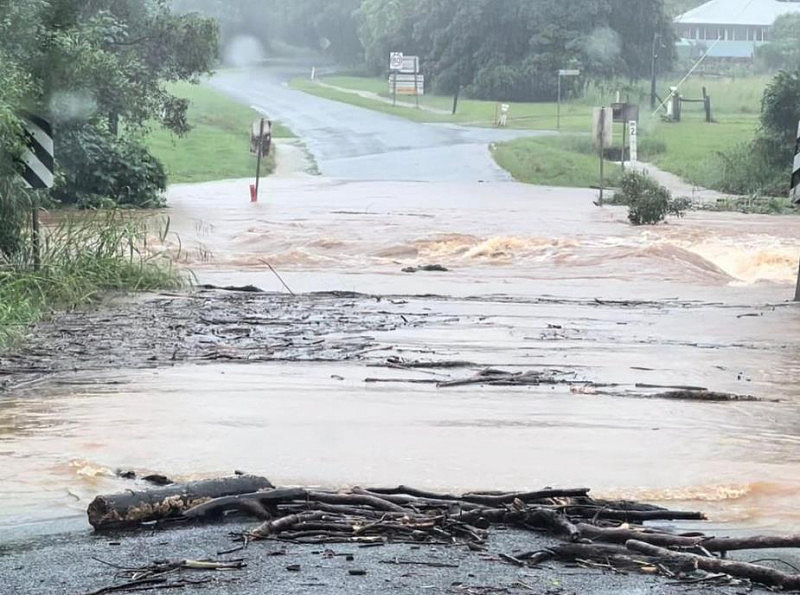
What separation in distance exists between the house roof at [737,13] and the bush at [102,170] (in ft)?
221

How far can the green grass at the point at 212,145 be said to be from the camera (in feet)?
149

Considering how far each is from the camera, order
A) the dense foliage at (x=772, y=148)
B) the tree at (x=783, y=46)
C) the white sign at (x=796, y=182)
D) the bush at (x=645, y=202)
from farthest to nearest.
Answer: the tree at (x=783, y=46) → the dense foliage at (x=772, y=148) → the bush at (x=645, y=202) → the white sign at (x=796, y=182)

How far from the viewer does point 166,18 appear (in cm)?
3288

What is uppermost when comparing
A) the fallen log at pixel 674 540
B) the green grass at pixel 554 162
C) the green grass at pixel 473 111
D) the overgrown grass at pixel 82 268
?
the green grass at pixel 473 111

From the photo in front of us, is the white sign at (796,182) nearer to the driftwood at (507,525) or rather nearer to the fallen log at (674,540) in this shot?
the driftwood at (507,525)

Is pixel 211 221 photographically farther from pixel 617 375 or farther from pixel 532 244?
pixel 617 375

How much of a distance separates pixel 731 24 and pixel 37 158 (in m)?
85.6

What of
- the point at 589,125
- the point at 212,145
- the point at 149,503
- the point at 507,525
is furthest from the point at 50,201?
the point at 589,125

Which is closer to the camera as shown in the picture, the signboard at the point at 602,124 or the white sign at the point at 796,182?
the white sign at the point at 796,182

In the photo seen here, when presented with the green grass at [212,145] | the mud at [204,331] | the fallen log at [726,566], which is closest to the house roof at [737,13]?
the green grass at [212,145]

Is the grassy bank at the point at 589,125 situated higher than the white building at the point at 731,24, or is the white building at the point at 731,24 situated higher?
the white building at the point at 731,24

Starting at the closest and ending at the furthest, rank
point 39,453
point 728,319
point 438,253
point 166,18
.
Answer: point 39,453 → point 728,319 → point 438,253 → point 166,18

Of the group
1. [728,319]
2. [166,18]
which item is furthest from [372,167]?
[728,319]

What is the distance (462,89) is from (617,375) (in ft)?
239
